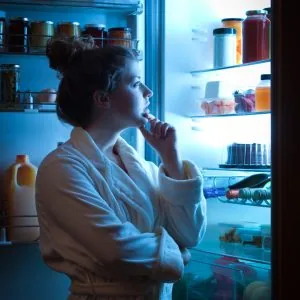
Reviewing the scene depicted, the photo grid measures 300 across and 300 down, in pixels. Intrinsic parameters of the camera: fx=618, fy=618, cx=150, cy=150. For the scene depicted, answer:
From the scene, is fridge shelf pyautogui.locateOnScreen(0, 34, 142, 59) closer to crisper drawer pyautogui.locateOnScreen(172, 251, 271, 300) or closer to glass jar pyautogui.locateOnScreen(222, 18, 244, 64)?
glass jar pyautogui.locateOnScreen(222, 18, 244, 64)

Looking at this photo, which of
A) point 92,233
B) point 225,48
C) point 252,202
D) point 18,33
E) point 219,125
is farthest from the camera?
point 219,125

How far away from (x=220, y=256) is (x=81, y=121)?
0.77 metres

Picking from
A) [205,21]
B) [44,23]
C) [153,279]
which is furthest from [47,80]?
[153,279]

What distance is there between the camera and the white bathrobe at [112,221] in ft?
4.54

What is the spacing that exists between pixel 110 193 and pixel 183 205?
8.1 inches

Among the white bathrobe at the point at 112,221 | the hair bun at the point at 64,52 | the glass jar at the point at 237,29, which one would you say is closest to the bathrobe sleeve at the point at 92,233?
the white bathrobe at the point at 112,221

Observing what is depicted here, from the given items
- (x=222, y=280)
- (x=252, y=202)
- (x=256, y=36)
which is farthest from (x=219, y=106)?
(x=222, y=280)

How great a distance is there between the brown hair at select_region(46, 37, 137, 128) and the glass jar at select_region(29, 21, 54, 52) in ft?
1.75

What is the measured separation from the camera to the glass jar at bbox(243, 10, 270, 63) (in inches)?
82.0

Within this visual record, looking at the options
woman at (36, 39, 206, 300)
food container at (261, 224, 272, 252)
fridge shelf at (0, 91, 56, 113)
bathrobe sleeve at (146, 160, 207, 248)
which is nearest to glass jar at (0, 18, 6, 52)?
fridge shelf at (0, 91, 56, 113)

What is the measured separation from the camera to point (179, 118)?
7.48 ft

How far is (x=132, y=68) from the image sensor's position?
1.58 meters

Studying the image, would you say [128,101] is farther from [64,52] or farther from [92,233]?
[92,233]

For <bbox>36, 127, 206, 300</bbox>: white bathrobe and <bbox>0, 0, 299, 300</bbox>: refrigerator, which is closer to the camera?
<bbox>36, 127, 206, 300</bbox>: white bathrobe
